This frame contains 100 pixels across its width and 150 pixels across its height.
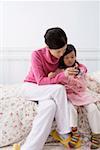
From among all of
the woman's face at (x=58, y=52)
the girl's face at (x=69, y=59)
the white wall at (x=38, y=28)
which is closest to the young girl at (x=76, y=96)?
the girl's face at (x=69, y=59)

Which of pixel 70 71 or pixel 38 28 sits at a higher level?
pixel 38 28

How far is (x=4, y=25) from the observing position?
3.59 metres

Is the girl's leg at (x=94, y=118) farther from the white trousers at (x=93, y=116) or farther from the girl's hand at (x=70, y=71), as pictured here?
the girl's hand at (x=70, y=71)

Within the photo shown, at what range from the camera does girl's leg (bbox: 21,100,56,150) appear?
1.94 m

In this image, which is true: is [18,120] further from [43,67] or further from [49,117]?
[43,67]

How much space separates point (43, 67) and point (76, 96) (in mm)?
288

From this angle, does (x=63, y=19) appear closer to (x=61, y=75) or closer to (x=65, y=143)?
(x=61, y=75)

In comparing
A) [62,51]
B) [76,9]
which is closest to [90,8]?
[76,9]

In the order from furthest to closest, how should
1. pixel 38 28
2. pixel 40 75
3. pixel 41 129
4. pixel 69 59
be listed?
pixel 38 28
pixel 69 59
pixel 40 75
pixel 41 129

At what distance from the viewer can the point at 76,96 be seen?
2.10 m

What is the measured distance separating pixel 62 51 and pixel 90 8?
5.33 feet

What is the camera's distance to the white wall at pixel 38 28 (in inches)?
140

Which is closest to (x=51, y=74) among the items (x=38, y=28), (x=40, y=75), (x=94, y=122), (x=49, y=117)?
(x=40, y=75)

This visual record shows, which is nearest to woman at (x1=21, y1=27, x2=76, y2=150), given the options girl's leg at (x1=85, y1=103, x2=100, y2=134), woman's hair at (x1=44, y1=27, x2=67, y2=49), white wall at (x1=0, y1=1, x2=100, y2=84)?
woman's hair at (x1=44, y1=27, x2=67, y2=49)
